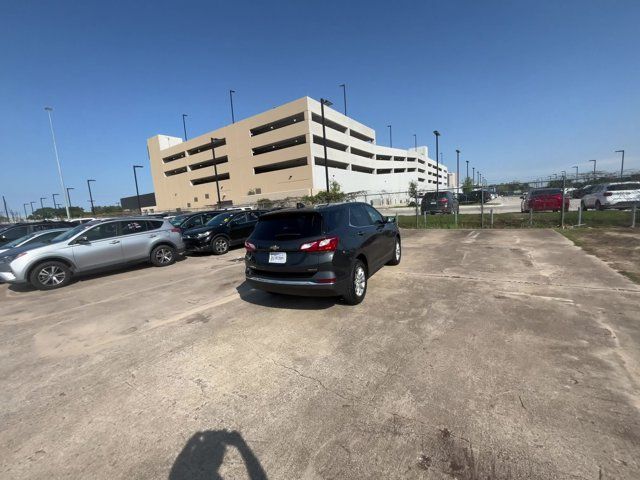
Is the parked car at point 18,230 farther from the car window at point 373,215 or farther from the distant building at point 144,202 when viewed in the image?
the distant building at point 144,202

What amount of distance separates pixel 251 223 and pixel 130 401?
380 inches

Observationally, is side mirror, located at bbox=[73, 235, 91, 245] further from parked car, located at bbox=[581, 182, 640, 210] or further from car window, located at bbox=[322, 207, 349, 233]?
parked car, located at bbox=[581, 182, 640, 210]

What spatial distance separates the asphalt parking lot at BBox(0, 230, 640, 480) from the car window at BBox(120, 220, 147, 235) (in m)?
3.44

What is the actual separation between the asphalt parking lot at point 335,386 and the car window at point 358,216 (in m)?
1.32

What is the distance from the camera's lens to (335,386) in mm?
2854

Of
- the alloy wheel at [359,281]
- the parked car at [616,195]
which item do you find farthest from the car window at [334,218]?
the parked car at [616,195]

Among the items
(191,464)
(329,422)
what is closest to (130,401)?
(191,464)

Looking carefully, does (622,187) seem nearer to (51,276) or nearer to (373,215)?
(373,215)

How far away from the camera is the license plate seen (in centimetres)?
459

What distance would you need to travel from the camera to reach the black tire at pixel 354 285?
15.3 feet

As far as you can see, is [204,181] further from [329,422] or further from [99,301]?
[329,422]

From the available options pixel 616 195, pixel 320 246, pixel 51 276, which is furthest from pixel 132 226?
pixel 616 195

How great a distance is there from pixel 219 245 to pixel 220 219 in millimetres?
1267

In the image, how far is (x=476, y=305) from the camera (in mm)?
4637
